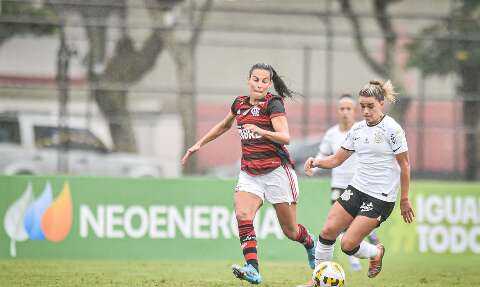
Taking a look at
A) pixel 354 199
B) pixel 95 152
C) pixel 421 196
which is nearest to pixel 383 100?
pixel 354 199

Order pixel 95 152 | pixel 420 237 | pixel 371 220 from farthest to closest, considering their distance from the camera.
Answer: pixel 95 152, pixel 420 237, pixel 371 220

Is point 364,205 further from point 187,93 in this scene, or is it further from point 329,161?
point 187,93

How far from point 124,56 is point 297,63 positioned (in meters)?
3.92

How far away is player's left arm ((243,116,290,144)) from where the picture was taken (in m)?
10.1

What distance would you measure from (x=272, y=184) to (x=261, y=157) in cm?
32

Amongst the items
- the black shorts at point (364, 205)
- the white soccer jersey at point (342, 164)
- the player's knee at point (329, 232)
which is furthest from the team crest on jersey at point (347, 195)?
the white soccer jersey at point (342, 164)

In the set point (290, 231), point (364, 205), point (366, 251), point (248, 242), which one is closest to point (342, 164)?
point (366, 251)

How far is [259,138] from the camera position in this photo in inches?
413

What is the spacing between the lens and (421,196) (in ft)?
53.5

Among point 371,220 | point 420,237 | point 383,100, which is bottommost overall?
point 420,237

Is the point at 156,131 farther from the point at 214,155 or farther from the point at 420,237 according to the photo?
the point at 420,237

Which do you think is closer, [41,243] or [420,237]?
[41,243]

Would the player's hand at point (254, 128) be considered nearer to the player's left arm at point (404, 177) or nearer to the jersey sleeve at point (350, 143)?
the jersey sleeve at point (350, 143)

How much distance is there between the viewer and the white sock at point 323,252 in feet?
34.7
